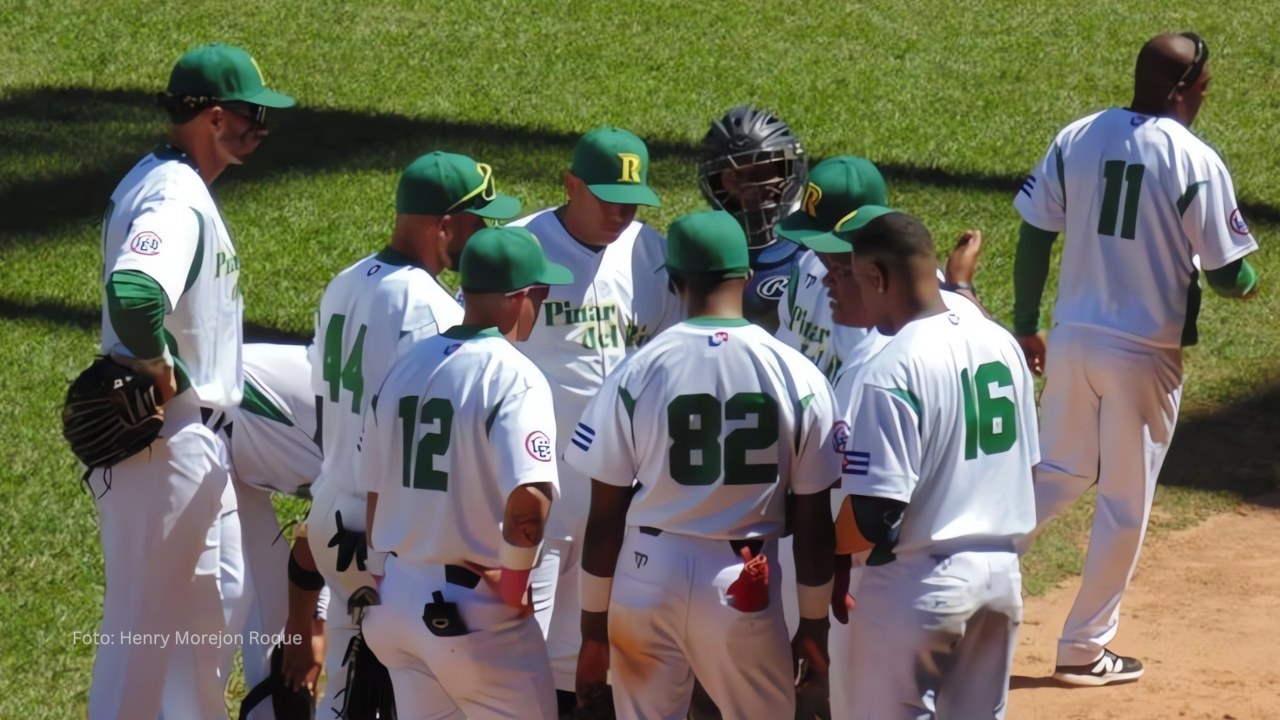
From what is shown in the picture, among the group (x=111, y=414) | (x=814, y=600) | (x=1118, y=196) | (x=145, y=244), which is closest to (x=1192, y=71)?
(x=1118, y=196)

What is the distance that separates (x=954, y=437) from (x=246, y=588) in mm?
2398

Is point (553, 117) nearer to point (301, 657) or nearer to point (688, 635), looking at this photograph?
point (301, 657)

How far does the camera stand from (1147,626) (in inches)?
271

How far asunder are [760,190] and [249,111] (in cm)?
173

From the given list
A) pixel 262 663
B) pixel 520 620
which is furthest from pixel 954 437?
pixel 262 663

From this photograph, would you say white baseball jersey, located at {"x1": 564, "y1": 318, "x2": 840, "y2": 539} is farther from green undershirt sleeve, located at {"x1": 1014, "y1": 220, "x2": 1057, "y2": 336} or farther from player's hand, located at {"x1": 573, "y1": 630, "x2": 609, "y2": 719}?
green undershirt sleeve, located at {"x1": 1014, "y1": 220, "x2": 1057, "y2": 336}

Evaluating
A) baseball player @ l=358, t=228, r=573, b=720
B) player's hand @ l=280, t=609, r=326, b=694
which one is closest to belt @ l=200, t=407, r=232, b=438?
player's hand @ l=280, t=609, r=326, b=694

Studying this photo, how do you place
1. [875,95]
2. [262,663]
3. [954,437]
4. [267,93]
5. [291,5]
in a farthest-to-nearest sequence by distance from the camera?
1. [291,5]
2. [875,95]
3. [262,663]
4. [267,93]
5. [954,437]

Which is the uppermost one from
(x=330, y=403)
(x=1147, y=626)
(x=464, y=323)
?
(x=464, y=323)

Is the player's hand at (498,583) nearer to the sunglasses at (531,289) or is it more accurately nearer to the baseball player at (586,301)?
the sunglasses at (531,289)

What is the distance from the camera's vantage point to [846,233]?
4.43 m

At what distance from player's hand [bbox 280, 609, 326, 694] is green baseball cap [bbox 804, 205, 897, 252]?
6.79ft

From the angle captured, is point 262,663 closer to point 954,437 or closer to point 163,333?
point 163,333

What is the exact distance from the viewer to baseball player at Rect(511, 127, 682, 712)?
5332 millimetres
